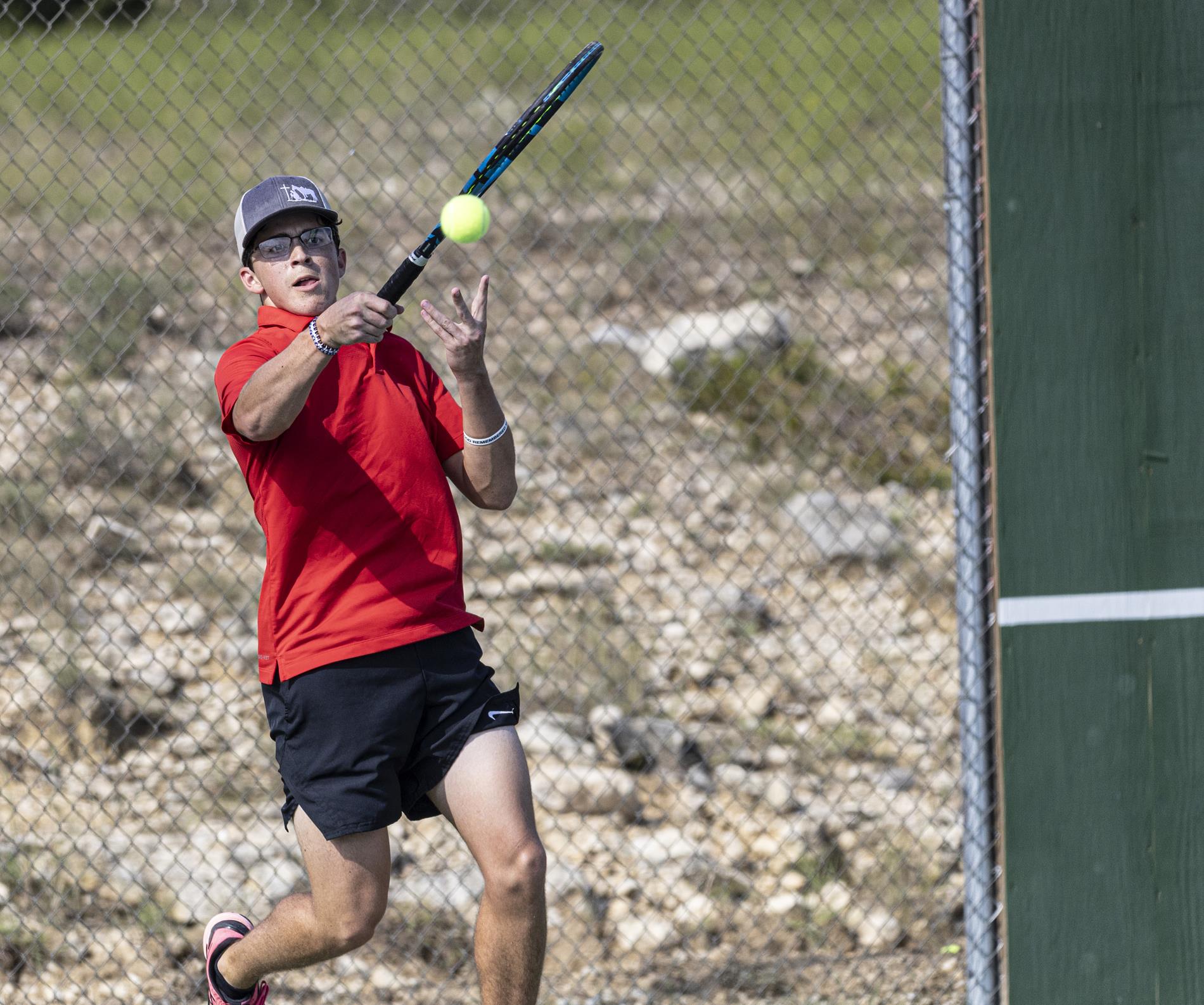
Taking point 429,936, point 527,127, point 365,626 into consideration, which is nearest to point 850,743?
point 429,936

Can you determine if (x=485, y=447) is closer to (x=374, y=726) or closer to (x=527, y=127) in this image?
(x=374, y=726)

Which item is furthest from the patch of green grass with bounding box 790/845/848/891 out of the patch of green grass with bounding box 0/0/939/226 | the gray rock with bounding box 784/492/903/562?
the patch of green grass with bounding box 0/0/939/226

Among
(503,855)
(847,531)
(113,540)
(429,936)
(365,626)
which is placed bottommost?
(429,936)

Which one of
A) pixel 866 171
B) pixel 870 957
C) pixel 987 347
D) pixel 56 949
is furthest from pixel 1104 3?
pixel 866 171

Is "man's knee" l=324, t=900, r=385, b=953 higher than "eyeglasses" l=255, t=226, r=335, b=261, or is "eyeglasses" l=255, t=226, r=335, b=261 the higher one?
"eyeglasses" l=255, t=226, r=335, b=261

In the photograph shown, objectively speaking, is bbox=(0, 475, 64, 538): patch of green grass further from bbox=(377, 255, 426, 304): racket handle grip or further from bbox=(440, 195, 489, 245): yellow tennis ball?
bbox=(440, 195, 489, 245): yellow tennis ball

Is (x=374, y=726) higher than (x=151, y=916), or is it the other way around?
(x=374, y=726)

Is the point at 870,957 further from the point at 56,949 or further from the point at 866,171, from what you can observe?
the point at 866,171

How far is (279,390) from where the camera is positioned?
2.77 meters

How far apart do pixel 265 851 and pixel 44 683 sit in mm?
1406

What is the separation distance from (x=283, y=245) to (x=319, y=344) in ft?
1.51

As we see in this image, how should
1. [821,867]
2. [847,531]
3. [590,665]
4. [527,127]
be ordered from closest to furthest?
[527,127]
[821,867]
[590,665]
[847,531]

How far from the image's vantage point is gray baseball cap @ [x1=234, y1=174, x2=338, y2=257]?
3000 mm

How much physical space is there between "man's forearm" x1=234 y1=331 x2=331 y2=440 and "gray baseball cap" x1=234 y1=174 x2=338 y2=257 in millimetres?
347
